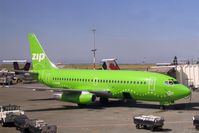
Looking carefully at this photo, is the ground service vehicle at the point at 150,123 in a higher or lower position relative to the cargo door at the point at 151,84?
lower

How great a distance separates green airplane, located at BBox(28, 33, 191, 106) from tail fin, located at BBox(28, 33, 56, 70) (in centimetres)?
252

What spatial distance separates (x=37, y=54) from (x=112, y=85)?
1826 cm

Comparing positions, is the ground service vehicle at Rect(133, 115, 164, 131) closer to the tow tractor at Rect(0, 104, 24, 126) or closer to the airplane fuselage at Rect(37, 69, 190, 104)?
the airplane fuselage at Rect(37, 69, 190, 104)

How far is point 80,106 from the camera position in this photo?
154 ft

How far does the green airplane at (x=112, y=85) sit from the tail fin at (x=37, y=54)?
2516 mm

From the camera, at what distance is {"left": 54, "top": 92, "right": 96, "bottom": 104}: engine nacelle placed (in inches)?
1747

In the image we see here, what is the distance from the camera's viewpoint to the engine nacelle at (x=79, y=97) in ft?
146

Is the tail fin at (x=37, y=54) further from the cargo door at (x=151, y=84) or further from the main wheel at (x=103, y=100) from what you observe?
the cargo door at (x=151, y=84)

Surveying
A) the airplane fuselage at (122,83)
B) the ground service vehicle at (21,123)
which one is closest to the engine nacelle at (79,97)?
the airplane fuselage at (122,83)

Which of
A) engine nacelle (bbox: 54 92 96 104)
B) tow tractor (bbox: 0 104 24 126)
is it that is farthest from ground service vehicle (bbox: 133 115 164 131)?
engine nacelle (bbox: 54 92 96 104)

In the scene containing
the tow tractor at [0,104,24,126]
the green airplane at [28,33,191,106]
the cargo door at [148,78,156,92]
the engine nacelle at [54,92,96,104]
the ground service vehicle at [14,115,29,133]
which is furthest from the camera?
the engine nacelle at [54,92,96,104]

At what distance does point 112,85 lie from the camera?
4553 centimetres

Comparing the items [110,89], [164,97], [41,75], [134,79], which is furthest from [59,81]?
[164,97]

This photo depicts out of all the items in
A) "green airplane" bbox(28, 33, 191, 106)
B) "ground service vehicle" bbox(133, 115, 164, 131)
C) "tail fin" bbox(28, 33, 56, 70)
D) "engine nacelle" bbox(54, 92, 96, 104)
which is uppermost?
"tail fin" bbox(28, 33, 56, 70)
